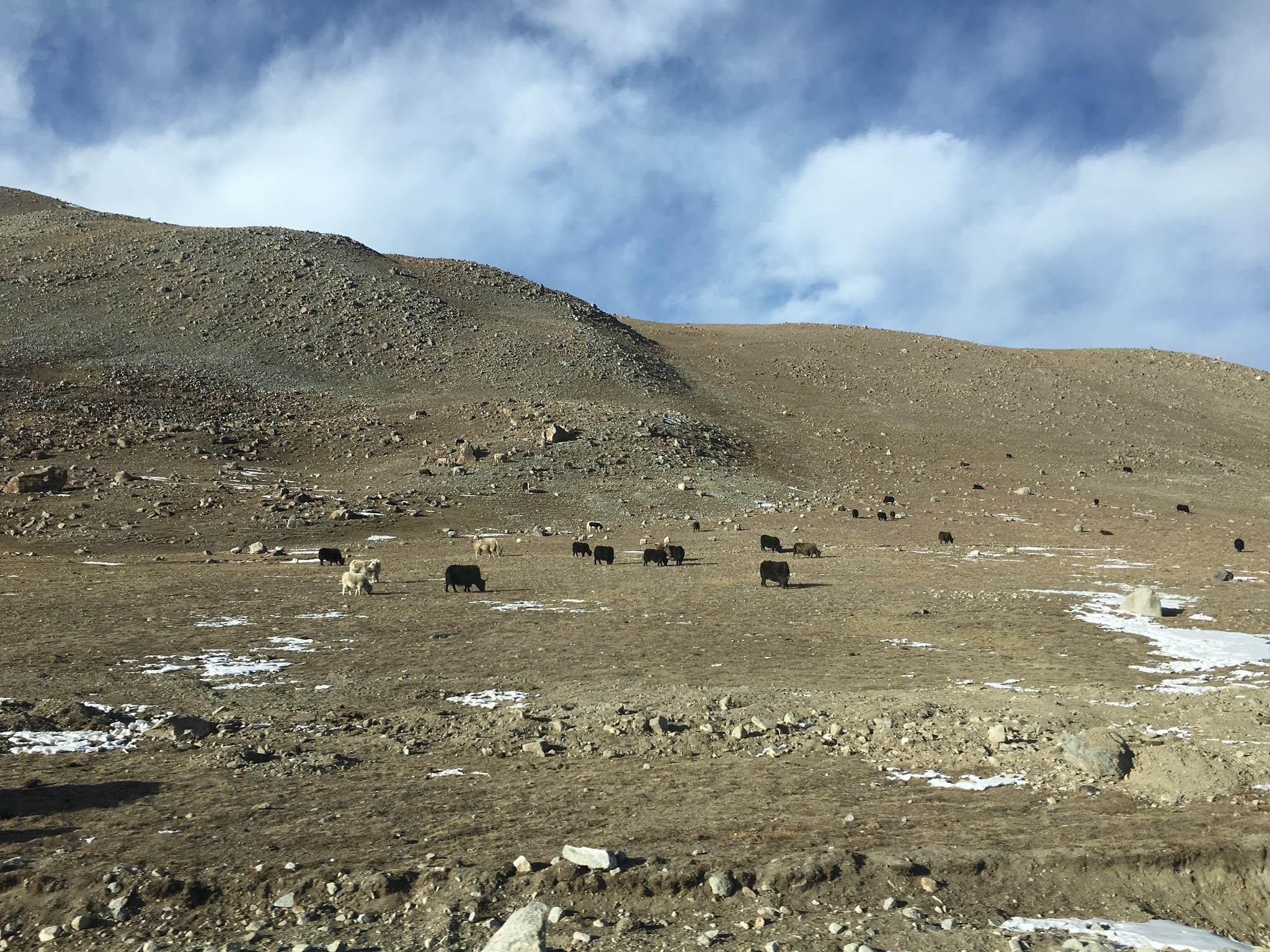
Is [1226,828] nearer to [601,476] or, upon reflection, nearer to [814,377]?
[601,476]

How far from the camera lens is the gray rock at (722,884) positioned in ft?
20.7

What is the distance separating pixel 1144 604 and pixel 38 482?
3918 cm

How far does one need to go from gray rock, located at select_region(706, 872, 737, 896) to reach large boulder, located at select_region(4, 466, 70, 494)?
37.0 metres

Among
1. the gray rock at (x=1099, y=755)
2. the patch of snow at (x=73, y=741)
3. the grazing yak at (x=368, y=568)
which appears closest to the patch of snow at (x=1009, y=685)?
the gray rock at (x=1099, y=755)

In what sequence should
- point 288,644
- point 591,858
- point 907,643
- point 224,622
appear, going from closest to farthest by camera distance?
1. point 591,858
2. point 288,644
3. point 907,643
4. point 224,622

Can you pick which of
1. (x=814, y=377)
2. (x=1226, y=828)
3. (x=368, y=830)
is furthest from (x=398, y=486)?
(x=814, y=377)

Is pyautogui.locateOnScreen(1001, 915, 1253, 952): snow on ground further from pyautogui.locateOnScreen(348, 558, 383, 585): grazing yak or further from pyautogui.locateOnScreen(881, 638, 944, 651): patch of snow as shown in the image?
pyautogui.locateOnScreen(348, 558, 383, 585): grazing yak

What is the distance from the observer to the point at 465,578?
22.3 meters

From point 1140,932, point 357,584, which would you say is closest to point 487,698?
point 1140,932

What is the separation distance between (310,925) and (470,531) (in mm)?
30419

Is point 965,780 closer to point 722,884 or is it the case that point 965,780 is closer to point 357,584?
point 722,884

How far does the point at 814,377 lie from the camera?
75.1m

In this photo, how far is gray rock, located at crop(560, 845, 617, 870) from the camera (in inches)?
255

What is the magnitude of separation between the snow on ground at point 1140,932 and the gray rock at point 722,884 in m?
1.95
